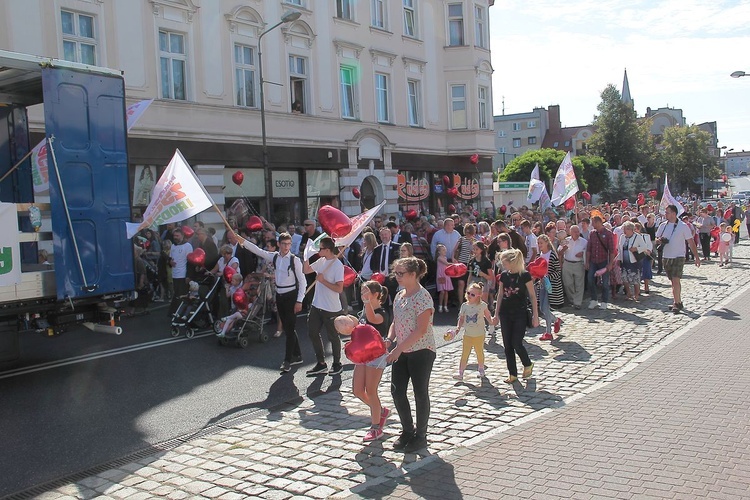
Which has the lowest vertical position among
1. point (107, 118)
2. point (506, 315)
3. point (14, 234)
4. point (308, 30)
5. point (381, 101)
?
point (506, 315)

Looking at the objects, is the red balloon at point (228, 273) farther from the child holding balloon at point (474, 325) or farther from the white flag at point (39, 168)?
the child holding balloon at point (474, 325)

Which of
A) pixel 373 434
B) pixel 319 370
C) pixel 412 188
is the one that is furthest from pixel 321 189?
pixel 373 434

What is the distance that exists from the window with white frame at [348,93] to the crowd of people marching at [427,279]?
687cm

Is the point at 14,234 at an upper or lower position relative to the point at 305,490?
upper

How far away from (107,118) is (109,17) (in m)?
10.6

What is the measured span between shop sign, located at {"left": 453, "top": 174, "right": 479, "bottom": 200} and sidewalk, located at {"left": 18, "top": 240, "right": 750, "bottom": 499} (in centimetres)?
2202

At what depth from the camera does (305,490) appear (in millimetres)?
5219

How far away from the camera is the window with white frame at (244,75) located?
2122cm

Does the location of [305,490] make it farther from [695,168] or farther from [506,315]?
[695,168]

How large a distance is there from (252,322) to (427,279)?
5.42 metres

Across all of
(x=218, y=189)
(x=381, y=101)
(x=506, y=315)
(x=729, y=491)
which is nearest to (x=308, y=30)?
(x=381, y=101)

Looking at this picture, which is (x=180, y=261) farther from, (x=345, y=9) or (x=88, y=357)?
(x=345, y=9)

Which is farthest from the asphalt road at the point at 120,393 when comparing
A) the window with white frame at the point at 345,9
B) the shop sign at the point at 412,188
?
the shop sign at the point at 412,188

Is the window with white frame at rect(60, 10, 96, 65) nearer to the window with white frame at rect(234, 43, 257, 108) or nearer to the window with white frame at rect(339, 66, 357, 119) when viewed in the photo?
the window with white frame at rect(234, 43, 257, 108)
